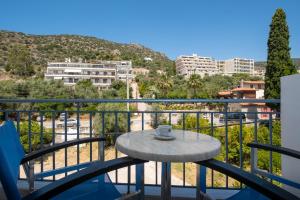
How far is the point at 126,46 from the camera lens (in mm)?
72750

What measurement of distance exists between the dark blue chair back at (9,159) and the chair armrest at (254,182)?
31.7 inches

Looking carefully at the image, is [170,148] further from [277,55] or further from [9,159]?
[277,55]

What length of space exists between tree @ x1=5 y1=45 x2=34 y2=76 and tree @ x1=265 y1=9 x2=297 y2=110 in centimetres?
3853

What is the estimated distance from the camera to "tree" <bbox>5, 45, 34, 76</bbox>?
43.1 metres

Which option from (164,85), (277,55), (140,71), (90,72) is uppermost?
(140,71)

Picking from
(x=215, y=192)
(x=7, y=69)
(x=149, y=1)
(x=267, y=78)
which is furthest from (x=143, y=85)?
(x=215, y=192)

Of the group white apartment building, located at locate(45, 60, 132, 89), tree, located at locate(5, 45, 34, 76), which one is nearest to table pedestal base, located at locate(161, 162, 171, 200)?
tree, located at locate(5, 45, 34, 76)

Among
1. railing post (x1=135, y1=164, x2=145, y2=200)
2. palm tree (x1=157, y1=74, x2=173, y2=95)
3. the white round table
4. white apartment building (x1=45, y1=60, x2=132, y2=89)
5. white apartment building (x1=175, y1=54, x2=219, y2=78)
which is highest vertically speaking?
white apartment building (x1=175, y1=54, x2=219, y2=78)

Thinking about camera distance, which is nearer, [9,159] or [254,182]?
[254,182]

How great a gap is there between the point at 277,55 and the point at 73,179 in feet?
74.6

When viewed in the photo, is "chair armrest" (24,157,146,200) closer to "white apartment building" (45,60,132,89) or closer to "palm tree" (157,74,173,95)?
"palm tree" (157,74,173,95)

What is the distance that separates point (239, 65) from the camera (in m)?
102

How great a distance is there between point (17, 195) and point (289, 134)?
6.93ft

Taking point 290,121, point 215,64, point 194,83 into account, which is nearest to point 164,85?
point 194,83
